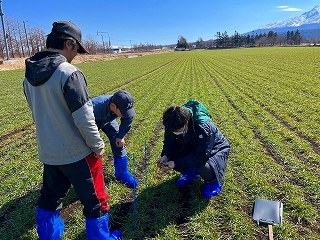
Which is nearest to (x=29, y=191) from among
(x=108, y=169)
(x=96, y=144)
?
(x=108, y=169)

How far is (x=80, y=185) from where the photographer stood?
104 inches

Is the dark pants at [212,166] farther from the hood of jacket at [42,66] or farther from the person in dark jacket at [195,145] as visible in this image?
the hood of jacket at [42,66]

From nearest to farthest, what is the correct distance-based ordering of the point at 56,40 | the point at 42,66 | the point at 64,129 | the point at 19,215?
the point at 42,66 < the point at 56,40 < the point at 64,129 < the point at 19,215

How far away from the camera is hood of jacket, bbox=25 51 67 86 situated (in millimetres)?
2256

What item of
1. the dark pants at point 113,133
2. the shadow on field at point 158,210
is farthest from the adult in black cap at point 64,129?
the dark pants at point 113,133

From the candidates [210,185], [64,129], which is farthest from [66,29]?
[210,185]

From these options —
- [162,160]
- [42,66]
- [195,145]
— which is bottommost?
[162,160]

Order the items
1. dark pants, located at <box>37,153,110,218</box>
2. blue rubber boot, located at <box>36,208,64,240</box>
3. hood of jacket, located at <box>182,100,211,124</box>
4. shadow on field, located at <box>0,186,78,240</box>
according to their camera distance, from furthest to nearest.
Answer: hood of jacket, located at <box>182,100,211,124</box> < shadow on field, located at <box>0,186,78,240</box> < blue rubber boot, located at <box>36,208,64,240</box> < dark pants, located at <box>37,153,110,218</box>

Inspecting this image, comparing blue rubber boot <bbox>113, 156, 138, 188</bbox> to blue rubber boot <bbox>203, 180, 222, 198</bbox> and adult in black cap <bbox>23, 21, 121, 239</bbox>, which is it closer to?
blue rubber boot <bbox>203, 180, 222, 198</bbox>

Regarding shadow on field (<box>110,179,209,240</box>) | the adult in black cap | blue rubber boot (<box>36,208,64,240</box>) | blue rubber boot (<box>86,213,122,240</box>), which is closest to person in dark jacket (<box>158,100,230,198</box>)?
shadow on field (<box>110,179,209,240</box>)

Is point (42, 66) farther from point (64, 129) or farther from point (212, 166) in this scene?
point (212, 166)

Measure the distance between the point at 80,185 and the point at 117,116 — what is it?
4.89 ft

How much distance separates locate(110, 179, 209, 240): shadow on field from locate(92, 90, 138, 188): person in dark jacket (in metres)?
0.37

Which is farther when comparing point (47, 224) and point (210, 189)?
point (210, 189)
